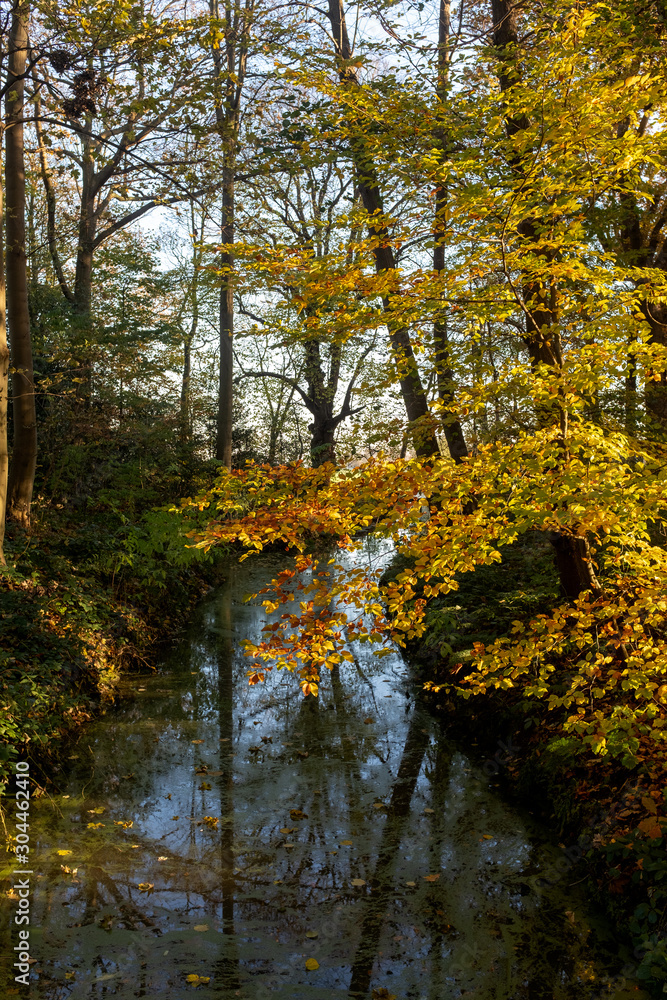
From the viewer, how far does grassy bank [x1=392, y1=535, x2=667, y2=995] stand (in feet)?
12.6

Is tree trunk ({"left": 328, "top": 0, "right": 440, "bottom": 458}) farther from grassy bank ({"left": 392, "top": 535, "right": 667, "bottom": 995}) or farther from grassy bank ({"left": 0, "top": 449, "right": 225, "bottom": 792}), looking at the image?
grassy bank ({"left": 0, "top": 449, "right": 225, "bottom": 792})

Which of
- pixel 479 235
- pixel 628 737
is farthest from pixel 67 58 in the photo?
pixel 628 737

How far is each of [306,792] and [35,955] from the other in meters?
2.34

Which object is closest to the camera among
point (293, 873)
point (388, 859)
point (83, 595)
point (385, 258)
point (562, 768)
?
point (293, 873)

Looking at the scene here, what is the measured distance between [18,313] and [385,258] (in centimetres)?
433

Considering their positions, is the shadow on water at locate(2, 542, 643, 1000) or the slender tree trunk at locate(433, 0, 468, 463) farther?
the slender tree trunk at locate(433, 0, 468, 463)

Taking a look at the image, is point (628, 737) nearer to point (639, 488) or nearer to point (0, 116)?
point (639, 488)

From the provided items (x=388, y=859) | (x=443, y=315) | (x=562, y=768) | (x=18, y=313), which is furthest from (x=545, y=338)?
(x=18, y=313)

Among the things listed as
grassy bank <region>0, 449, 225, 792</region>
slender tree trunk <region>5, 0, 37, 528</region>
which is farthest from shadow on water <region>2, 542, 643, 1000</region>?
slender tree trunk <region>5, 0, 37, 528</region>

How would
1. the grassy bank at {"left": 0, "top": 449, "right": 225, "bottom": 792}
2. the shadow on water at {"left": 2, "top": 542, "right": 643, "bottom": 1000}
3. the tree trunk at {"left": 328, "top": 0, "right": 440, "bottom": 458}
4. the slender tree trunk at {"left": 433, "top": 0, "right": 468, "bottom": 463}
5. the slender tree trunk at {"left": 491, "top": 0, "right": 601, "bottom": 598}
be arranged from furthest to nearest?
the grassy bank at {"left": 0, "top": 449, "right": 225, "bottom": 792} < the tree trunk at {"left": 328, "top": 0, "right": 440, "bottom": 458} < the slender tree trunk at {"left": 433, "top": 0, "right": 468, "bottom": 463} < the slender tree trunk at {"left": 491, "top": 0, "right": 601, "bottom": 598} < the shadow on water at {"left": 2, "top": 542, "right": 643, "bottom": 1000}

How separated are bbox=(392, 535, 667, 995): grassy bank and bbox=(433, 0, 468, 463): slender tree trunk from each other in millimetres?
1683

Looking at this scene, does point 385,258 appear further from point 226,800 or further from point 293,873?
point 293,873

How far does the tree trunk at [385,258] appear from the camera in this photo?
4820mm

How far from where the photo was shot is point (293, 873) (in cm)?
447
